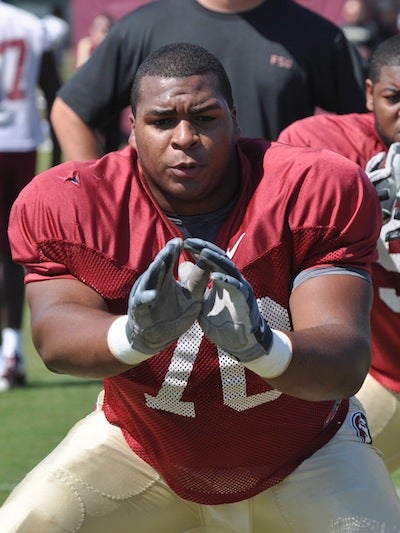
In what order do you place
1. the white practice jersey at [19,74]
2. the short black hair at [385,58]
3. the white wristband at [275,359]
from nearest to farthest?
1. the white wristband at [275,359]
2. the short black hair at [385,58]
3. the white practice jersey at [19,74]

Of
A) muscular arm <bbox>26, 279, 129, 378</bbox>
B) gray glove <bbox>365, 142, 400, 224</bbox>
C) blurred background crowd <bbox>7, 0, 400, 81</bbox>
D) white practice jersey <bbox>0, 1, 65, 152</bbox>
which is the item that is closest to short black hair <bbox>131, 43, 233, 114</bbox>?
muscular arm <bbox>26, 279, 129, 378</bbox>

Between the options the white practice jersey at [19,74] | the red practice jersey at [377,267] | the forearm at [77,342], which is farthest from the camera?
the white practice jersey at [19,74]

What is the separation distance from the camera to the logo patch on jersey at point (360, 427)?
3.64 meters

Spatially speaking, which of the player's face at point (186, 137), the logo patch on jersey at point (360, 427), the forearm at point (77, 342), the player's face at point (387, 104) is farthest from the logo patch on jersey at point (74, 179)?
the player's face at point (387, 104)

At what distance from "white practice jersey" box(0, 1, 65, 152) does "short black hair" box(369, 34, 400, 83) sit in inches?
132

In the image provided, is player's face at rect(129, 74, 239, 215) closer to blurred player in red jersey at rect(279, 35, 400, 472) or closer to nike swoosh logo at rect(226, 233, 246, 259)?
nike swoosh logo at rect(226, 233, 246, 259)

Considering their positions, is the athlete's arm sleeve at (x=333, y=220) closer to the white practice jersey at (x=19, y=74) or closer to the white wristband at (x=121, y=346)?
the white wristband at (x=121, y=346)

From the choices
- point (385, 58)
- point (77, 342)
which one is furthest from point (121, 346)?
point (385, 58)

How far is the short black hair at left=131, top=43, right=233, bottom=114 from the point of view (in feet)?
11.1

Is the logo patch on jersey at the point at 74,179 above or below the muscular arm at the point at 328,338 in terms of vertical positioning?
above

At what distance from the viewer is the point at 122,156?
3.58 m

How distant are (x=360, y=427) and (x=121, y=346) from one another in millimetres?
974

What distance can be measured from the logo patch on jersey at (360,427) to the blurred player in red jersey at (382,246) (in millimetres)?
668

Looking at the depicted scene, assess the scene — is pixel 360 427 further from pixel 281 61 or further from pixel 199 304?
pixel 281 61
